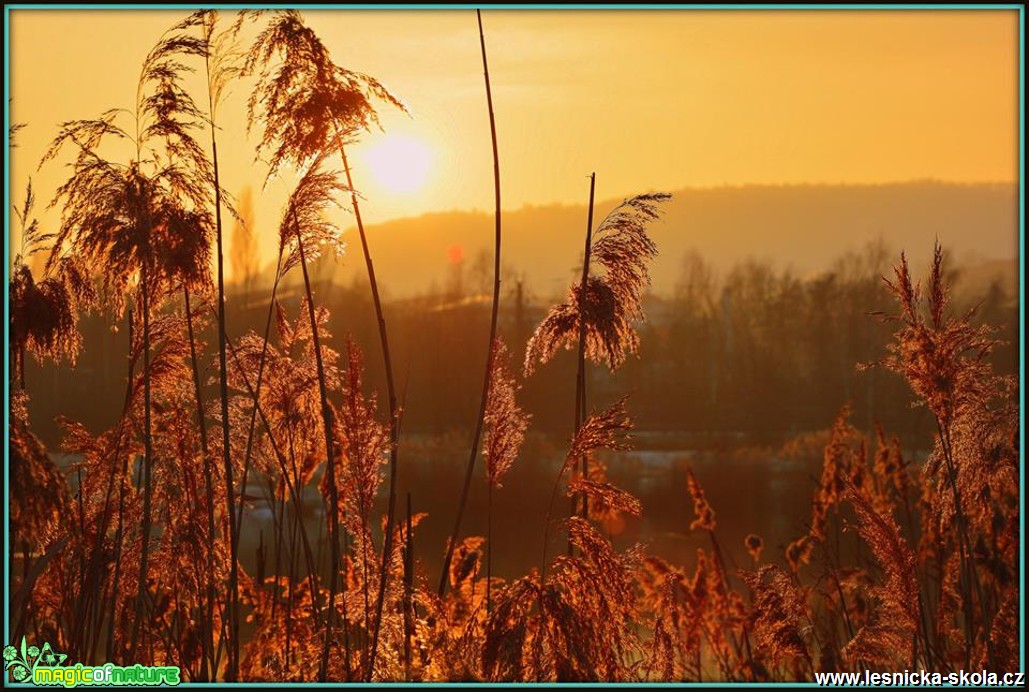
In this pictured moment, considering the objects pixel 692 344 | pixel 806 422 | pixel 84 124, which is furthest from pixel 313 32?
pixel 692 344

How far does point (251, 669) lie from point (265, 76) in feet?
7.53

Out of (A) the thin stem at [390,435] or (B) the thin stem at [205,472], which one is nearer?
(A) the thin stem at [390,435]

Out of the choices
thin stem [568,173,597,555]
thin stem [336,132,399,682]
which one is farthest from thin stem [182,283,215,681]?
thin stem [568,173,597,555]

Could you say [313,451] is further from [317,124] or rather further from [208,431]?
[317,124]

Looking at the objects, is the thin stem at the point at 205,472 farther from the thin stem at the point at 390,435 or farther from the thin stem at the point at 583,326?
the thin stem at the point at 583,326

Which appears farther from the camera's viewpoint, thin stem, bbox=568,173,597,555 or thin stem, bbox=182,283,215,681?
thin stem, bbox=182,283,215,681

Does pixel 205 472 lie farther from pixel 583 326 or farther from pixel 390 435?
pixel 583 326

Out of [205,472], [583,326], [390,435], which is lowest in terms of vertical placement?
[205,472]

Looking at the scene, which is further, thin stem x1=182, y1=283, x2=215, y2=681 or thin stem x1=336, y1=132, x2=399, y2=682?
thin stem x1=182, y1=283, x2=215, y2=681

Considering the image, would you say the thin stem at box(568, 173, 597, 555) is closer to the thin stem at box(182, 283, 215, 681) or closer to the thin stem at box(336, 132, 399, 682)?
the thin stem at box(336, 132, 399, 682)

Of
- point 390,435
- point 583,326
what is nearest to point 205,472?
point 390,435

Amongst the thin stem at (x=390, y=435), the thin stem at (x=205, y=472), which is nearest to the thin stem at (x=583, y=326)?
the thin stem at (x=390, y=435)

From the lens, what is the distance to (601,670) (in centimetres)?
346

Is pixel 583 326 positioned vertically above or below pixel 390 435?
above
